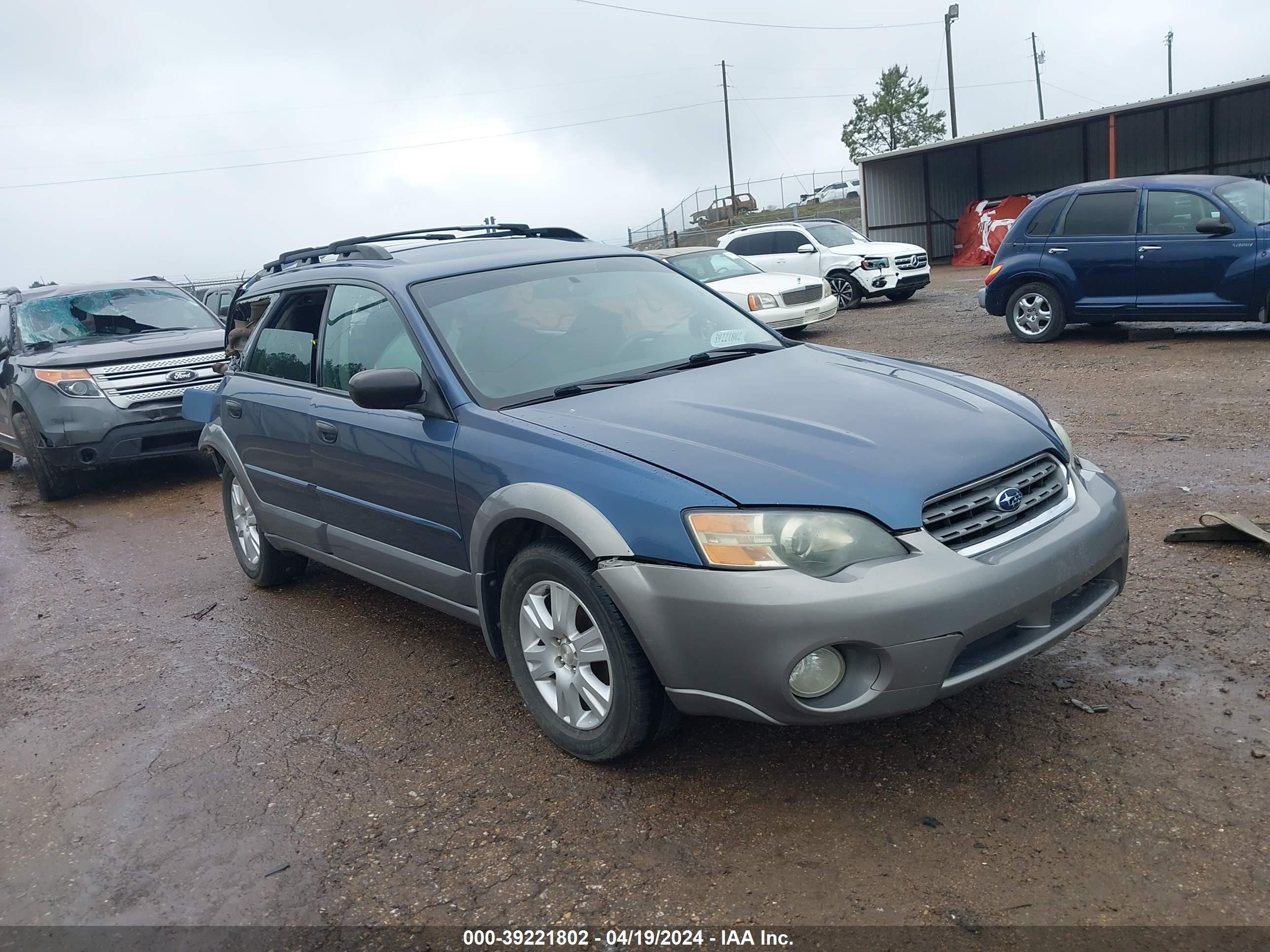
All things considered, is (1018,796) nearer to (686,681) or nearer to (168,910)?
(686,681)

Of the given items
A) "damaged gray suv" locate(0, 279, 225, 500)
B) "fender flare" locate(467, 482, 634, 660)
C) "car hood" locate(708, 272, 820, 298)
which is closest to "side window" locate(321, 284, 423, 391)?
"fender flare" locate(467, 482, 634, 660)

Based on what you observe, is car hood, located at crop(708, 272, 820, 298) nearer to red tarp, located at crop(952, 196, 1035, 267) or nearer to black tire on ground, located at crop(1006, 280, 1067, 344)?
black tire on ground, located at crop(1006, 280, 1067, 344)

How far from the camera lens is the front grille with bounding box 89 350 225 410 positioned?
8766 millimetres

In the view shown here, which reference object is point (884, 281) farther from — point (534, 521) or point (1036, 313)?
point (534, 521)

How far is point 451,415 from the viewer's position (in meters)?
3.80

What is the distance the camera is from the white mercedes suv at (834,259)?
18.2 m

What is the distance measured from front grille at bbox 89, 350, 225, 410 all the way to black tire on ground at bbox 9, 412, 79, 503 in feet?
2.62

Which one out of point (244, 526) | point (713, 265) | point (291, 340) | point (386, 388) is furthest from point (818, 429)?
point (713, 265)

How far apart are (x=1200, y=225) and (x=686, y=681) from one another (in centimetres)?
971

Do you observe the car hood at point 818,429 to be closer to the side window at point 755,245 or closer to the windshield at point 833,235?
the side window at point 755,245

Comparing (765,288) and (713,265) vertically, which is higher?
(713,265)

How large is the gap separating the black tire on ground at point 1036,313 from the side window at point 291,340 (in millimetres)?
9288

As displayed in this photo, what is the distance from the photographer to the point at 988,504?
3.11 metres

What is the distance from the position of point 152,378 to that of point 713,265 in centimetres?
913
